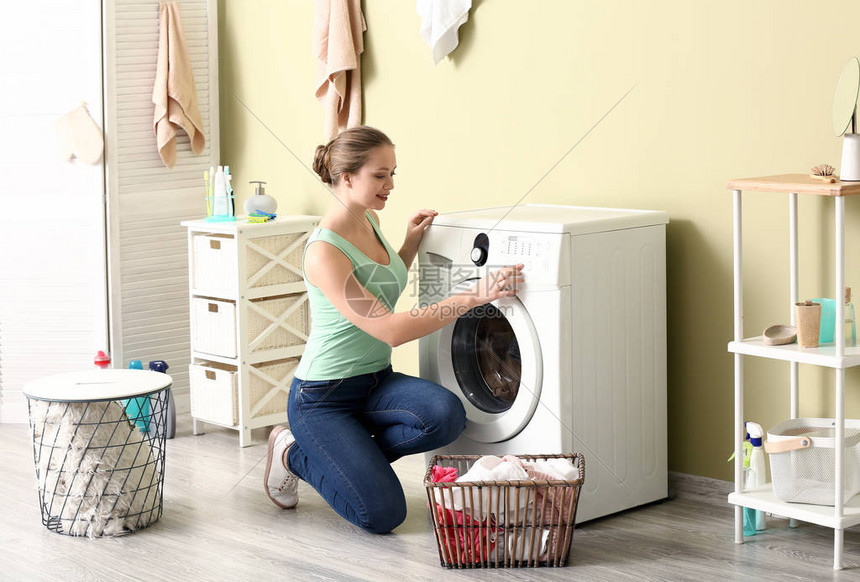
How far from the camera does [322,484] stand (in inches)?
101

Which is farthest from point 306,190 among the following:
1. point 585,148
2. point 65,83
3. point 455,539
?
point 455,539

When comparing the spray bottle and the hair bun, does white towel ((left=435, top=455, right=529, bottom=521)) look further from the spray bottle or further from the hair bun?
the hair bun

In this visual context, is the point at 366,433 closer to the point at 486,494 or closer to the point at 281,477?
the point at 281,477

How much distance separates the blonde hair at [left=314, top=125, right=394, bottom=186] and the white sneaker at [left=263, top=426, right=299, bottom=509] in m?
0.69

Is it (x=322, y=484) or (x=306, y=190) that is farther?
(x=306, y=190)

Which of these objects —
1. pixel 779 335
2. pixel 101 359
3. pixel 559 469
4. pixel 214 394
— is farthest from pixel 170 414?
pixel 779 335

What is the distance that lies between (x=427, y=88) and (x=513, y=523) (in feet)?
4.80

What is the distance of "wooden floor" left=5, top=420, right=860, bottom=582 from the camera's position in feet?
7.41

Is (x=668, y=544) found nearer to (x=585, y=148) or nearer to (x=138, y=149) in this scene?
(x=585, y=148)

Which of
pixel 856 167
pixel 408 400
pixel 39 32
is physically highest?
pixel 39 32

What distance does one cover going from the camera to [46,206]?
3555 mm

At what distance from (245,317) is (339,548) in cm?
109

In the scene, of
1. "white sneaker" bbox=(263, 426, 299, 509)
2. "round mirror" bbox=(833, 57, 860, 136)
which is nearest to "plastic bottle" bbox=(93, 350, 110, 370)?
"white sneaker" bbox=(263, 426, 299, 509)

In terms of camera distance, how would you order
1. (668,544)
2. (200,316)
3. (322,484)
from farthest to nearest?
A: (200,316), (322,484), (668,544)
